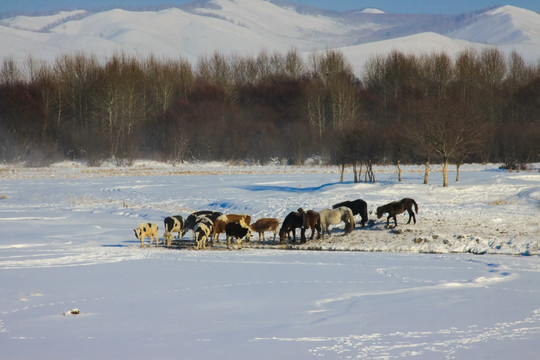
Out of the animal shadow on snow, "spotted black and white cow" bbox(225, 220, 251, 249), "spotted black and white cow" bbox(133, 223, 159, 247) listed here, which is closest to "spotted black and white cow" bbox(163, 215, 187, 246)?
"spotted black and white cow" bbox(133, 223, 159, 247)

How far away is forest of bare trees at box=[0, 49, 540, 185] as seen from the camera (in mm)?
71500

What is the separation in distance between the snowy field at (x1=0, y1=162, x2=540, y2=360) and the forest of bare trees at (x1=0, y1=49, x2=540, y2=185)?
135ft

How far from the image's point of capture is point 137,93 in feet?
270

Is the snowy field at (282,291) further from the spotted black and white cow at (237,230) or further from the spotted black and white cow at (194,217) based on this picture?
the spotted black and white cow at (194,217)

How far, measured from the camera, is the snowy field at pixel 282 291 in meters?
9.22

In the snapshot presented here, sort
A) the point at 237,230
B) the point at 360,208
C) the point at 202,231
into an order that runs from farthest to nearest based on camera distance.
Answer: the point at 360,208 < the point at 237,230 < the point at 202,231

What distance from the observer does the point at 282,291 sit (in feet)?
42.9

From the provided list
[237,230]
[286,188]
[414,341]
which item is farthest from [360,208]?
[286,188]

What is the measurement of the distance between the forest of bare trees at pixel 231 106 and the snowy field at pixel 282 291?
41.3 m

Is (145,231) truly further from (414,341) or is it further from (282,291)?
(414,341)

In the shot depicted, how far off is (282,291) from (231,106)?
71.4 meters

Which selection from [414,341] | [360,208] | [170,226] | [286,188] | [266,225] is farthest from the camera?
[286,188]

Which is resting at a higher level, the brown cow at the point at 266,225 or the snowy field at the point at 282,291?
the brown cow at the point at 266,225

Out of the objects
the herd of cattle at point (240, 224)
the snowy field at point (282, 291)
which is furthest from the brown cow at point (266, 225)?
the snowy field at point (282, 291)
